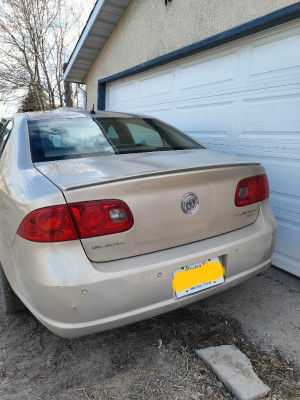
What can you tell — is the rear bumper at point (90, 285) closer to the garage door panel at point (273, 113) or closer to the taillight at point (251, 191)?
the taillight at point (251, 191)

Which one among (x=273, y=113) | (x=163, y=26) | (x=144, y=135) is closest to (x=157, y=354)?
(x=144, y=135)

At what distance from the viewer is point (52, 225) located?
1404mm

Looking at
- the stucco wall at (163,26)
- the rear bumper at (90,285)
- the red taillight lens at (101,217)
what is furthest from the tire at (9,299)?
the stucco wall at (163,26)

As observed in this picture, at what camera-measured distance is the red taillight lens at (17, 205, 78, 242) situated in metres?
1.40

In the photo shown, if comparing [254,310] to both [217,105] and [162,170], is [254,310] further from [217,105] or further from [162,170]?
[217,105]

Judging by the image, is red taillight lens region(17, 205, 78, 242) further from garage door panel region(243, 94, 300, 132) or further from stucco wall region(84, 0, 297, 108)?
stucco wall region(84, 0, 297, 108)

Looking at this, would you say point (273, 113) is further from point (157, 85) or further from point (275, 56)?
point (157, 85)

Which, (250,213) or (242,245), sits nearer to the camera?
(242,245)

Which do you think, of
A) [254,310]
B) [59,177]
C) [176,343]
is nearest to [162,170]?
[59,177]

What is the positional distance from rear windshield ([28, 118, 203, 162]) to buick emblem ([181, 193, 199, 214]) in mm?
649

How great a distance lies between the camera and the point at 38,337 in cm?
207

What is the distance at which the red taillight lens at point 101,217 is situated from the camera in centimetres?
142

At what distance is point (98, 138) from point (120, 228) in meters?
0.95

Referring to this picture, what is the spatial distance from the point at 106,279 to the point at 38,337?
1.04 meters
